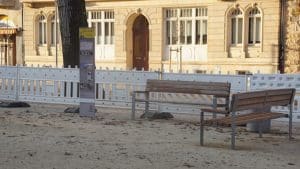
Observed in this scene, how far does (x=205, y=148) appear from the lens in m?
9.48

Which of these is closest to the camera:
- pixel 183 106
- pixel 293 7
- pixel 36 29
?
pixel 183 106

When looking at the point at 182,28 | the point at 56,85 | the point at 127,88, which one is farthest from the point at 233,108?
the point at 182,28

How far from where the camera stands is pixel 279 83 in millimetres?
12664

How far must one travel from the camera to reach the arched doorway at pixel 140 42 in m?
30.0

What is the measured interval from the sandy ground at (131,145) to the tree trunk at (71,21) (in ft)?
12.0

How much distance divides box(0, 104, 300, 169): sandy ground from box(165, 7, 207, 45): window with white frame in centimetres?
1491

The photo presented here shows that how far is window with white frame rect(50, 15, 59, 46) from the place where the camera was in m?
31.8

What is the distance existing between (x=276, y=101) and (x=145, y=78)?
4.62m

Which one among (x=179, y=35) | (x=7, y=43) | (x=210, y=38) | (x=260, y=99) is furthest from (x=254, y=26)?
(x=260, y=99)

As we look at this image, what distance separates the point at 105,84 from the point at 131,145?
595cm

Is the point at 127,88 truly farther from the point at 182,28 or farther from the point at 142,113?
the point at 182,28

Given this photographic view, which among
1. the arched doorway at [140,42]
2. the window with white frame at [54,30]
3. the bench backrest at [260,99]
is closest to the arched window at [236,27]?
the arched doorway at [140,42]

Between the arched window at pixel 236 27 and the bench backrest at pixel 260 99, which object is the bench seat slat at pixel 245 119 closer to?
the bench backrest at pixel 260 99

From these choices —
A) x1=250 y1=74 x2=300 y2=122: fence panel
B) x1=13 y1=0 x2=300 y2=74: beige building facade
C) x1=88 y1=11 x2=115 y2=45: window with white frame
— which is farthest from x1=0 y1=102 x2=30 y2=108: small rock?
x1=88 y1=11 x2=115 y2=45: window with white frame
